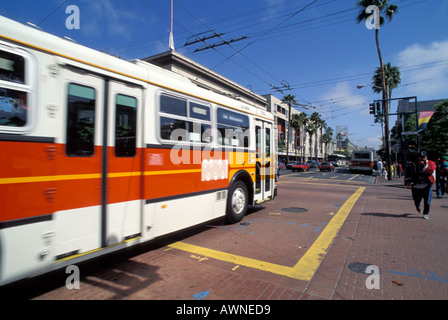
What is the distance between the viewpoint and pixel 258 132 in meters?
7.25

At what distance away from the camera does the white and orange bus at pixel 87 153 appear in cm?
259

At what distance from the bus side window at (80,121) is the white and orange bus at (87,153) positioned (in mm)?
13

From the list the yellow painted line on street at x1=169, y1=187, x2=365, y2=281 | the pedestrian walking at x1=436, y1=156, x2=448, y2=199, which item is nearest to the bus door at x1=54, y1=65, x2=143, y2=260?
the yellow painted line on street at x1=169, y1=187, x2=365, y2=281

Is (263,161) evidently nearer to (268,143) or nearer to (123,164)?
(268,143)

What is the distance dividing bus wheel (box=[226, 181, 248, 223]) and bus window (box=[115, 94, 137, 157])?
9.78 feet

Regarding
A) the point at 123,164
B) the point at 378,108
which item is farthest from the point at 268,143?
the point at 378,108

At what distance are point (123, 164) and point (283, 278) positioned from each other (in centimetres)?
286

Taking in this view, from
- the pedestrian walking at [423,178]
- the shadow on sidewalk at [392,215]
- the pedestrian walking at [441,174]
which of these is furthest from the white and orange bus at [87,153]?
the pedestrian walking at [441,174]

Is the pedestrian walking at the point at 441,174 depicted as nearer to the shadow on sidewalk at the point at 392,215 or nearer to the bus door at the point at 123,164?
the shadow on sidewalk at the point at 392,215

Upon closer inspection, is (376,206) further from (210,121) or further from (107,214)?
(107,214)

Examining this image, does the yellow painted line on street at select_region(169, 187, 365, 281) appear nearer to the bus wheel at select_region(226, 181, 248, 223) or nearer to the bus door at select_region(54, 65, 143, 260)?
the bus door at select_region(54, 65, 143, 260)

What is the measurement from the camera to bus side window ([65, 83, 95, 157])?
306 centimetres

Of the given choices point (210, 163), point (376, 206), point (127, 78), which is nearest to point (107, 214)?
point (127, 78)

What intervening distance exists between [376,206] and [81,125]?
9.80 m
